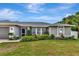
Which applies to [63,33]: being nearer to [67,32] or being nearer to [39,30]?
[67,32]

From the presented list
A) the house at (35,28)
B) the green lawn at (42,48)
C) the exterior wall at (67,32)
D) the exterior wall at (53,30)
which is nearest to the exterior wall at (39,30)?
the house at (35,28)

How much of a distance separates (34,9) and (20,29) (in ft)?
5.21

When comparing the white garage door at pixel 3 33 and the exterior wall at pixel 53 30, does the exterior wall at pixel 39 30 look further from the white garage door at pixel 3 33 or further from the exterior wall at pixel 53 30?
the white garage door at pixel 3 33

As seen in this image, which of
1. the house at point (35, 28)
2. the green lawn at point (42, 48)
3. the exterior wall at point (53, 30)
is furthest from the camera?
the exterior wall at point (53, 30)

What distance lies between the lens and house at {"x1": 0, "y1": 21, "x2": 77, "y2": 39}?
15.3 metres

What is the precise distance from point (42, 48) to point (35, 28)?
80.4 inches

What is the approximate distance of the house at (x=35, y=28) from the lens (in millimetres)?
15320

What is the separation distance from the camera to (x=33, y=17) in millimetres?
15008

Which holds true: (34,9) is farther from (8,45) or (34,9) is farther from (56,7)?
(8,45)

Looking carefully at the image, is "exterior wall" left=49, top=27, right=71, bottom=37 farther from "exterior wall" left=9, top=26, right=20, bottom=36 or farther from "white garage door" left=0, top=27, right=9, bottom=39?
"white garage door" left=0, top=27, right=9, bottom=39

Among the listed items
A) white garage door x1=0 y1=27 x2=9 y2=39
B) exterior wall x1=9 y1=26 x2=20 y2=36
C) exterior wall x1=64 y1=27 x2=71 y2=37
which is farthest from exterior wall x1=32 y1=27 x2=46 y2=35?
white garage door x1=0 y1=27 x2=9 y2=39

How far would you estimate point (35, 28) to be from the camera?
51.0ft

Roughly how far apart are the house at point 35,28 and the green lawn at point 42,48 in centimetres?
76

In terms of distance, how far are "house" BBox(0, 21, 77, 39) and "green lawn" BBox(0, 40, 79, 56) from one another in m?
0.76
